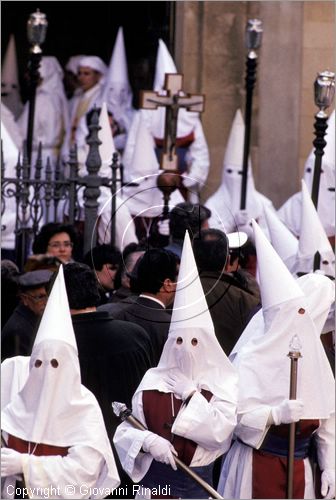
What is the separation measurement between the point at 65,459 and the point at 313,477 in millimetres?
1520

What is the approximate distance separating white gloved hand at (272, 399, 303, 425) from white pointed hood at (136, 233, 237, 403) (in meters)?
0.22

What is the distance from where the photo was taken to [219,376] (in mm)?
7777

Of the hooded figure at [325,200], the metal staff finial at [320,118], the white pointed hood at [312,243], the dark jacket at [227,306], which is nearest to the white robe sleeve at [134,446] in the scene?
the dark jacket at [227,306]

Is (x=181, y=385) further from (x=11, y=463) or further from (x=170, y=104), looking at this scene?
(x=170, y=104)

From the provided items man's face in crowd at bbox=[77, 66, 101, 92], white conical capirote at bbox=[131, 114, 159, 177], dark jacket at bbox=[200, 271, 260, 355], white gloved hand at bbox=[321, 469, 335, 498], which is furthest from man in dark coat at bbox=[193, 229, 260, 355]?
man's face in crowd at bbox=[77, 66, 101, 92]

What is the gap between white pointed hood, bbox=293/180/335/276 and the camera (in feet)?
36.4

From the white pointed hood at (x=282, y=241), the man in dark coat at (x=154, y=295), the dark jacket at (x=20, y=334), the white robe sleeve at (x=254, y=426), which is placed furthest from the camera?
the white pointed hood at (x=282, y=241)

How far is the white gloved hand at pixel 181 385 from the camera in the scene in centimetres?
770

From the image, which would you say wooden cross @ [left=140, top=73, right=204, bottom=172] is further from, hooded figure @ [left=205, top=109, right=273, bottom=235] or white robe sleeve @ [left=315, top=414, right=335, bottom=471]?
white robe sleeve @ [left=315, top=414, right=335, bottom=471]

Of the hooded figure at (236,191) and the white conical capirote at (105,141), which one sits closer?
the white conical capirote at (105,141)

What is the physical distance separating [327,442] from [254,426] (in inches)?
15.5

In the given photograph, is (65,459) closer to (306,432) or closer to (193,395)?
(193,395)

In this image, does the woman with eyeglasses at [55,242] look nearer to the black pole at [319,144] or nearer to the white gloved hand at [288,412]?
the black pole at [319,144]

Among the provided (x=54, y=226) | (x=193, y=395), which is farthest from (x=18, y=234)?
(x=193, y=395)
